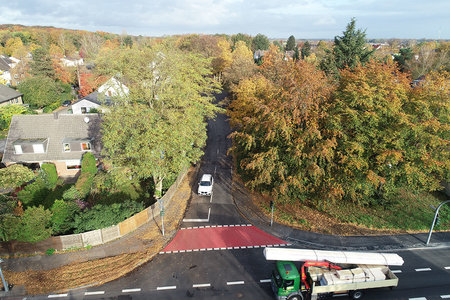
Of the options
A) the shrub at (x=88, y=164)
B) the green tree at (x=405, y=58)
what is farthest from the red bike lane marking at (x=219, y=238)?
the green tree at (x=405, y=58)

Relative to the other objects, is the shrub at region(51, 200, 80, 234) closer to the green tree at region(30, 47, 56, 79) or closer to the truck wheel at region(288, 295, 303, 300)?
the truck wheel at region(288, 295, 303, 300)

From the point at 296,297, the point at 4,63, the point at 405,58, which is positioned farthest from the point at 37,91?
the point at 405,58

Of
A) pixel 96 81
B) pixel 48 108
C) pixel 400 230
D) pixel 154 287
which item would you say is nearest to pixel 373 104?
pixel 400 230

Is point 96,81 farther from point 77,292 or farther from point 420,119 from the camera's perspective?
point 420,119

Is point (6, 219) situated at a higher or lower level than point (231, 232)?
higher

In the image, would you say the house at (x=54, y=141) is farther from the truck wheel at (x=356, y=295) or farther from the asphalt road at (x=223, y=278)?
the truck wheel at (x=356, y=295)

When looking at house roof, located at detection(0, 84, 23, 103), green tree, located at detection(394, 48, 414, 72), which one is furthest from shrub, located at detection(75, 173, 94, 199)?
green tree, located at detection(394, 48, 414, 72)
